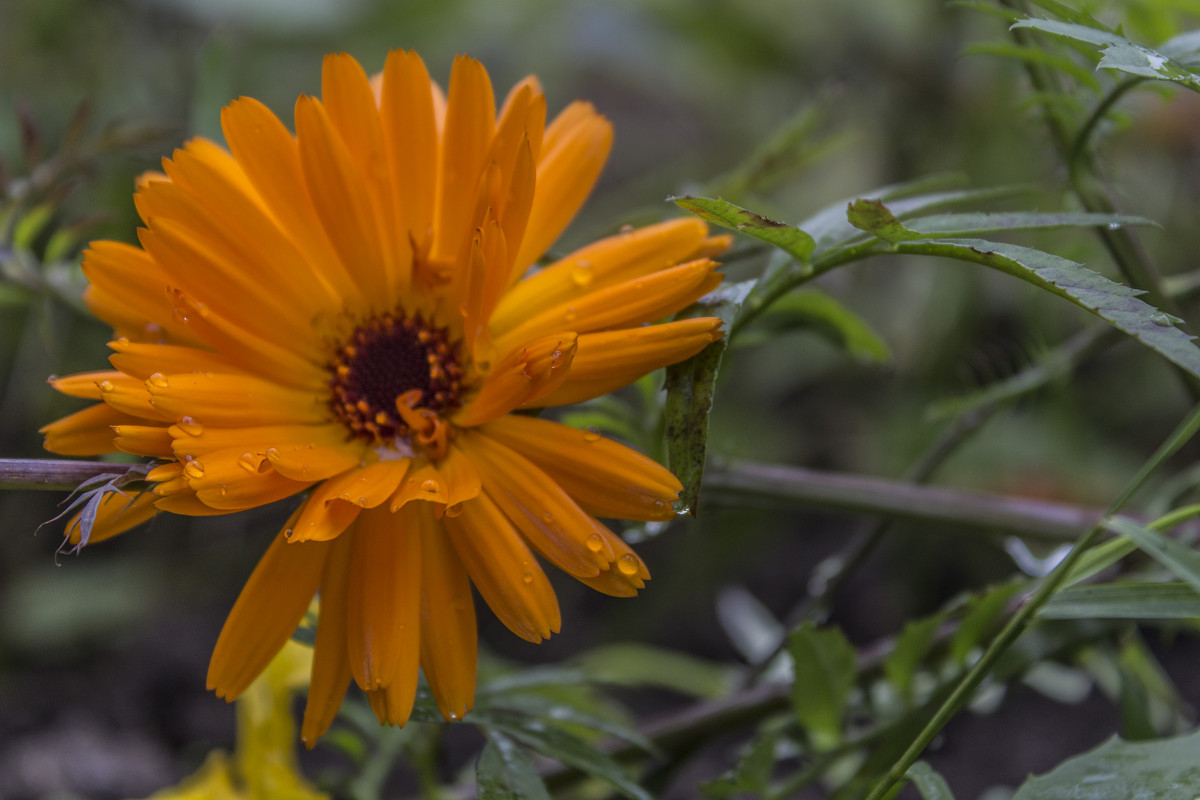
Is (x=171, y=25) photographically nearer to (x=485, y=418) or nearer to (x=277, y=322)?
(x=277, y=322)

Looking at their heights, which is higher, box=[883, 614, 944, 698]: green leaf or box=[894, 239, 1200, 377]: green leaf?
box=[894, 239, 1200, 377]: green leaf

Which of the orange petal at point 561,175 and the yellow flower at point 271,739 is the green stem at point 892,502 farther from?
the yellow flower at point 271,739

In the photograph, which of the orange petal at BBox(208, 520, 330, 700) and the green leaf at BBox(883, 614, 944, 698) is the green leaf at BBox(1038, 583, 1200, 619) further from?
the orange petal at BBox(208, 520, 330, 700)

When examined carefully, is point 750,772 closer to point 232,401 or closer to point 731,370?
point 232,401

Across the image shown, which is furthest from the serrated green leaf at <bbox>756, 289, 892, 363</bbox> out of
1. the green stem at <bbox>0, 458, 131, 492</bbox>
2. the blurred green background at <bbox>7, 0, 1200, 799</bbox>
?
the blurred green background at <bbox>7, 0, 1200, 799</bbox>

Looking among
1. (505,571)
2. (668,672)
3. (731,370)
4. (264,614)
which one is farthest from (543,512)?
(731,370)

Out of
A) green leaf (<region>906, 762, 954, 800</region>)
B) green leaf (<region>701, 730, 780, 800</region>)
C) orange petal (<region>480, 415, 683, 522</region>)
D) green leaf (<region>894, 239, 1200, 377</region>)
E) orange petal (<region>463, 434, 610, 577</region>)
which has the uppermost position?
green leaf (<region>894, 239, 1200, 377</region>)
